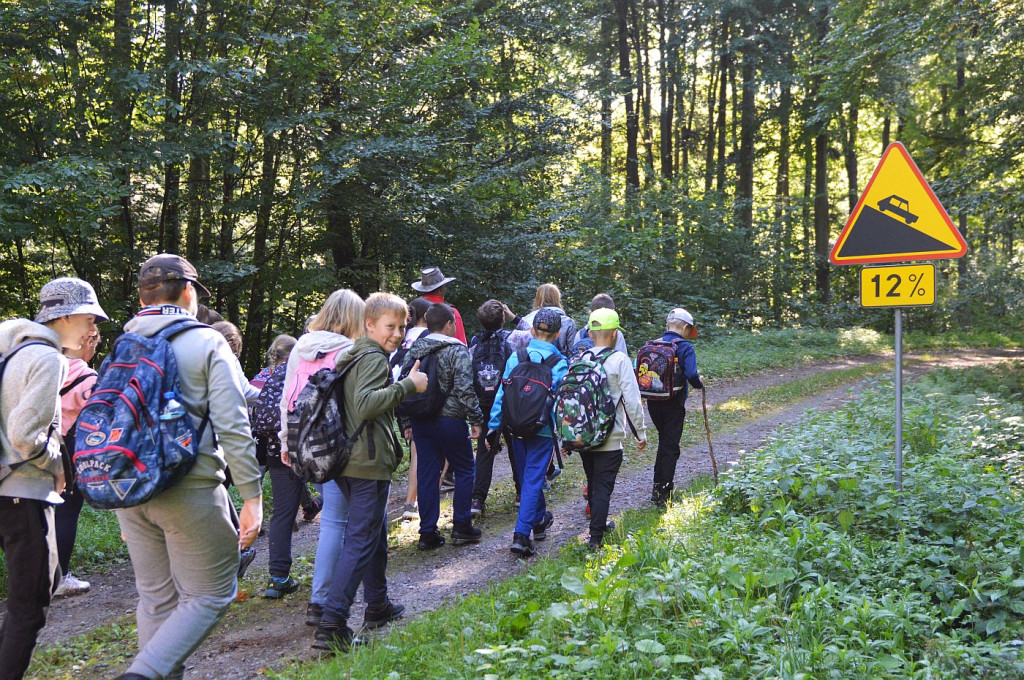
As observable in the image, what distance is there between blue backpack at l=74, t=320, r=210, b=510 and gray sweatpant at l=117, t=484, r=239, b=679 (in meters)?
0.20

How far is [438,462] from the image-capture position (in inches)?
256

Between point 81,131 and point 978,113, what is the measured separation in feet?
53.5

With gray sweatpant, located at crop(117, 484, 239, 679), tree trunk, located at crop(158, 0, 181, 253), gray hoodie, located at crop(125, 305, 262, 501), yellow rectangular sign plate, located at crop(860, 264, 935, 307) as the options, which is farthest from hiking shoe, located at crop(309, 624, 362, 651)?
tree trunk, located at crop(158, 0, 181, 253)

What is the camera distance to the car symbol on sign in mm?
5875

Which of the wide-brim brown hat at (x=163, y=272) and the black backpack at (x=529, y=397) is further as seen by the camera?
the black backpack at (x=529, y=397)

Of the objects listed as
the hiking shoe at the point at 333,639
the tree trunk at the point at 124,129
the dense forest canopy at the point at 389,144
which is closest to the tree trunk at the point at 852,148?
the dense forest canopy at the point at 389,144

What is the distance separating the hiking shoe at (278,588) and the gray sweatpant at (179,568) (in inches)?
81.5

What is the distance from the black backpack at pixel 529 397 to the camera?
241 inches

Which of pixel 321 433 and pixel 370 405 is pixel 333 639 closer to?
pixel 321 433

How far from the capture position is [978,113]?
49.7 feet

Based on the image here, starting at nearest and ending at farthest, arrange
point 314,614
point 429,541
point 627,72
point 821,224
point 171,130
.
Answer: point 314,614
point 429,541
point 171,130
point 627,72
point 821,224

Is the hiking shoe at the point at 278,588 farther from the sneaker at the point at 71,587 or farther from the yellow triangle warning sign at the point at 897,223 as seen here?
the yellow triangle warning sign at the point at 897,223

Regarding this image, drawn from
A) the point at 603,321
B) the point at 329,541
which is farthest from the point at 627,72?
the point at 329,541

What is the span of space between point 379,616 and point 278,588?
1105mm
